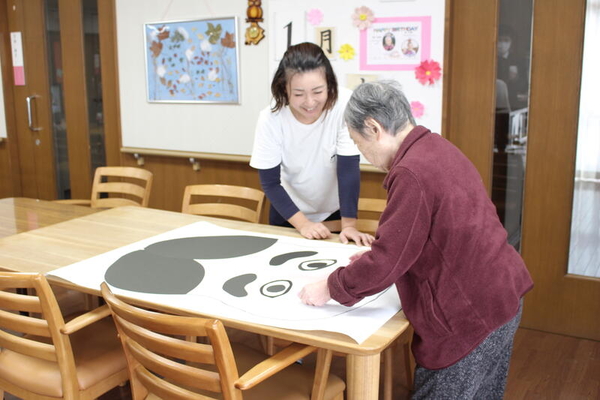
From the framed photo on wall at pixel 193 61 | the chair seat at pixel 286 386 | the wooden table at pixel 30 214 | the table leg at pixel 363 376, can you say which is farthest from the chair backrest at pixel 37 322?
the framed photo on wall at pixel 193 61

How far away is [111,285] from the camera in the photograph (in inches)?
71.4

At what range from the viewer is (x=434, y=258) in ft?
4.75

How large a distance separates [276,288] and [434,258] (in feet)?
1.63

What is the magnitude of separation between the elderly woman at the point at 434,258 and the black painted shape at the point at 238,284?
258 mm

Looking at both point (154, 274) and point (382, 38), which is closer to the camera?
point (154, 274)

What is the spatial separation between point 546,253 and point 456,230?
6.44 feet

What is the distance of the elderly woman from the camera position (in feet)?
4.62

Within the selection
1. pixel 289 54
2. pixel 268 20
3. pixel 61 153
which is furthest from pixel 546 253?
pixel 61 153

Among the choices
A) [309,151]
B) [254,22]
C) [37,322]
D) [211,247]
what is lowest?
[37,322]

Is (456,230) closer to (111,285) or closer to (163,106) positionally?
(111,285)

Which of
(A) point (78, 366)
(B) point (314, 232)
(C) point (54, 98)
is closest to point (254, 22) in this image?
(B) point (314, 232)

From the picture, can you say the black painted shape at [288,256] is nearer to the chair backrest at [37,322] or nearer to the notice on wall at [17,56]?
the chair backrest at [37,322]

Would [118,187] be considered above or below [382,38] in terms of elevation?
below

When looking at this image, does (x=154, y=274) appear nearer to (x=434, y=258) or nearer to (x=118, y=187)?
(x=434, y=258)
